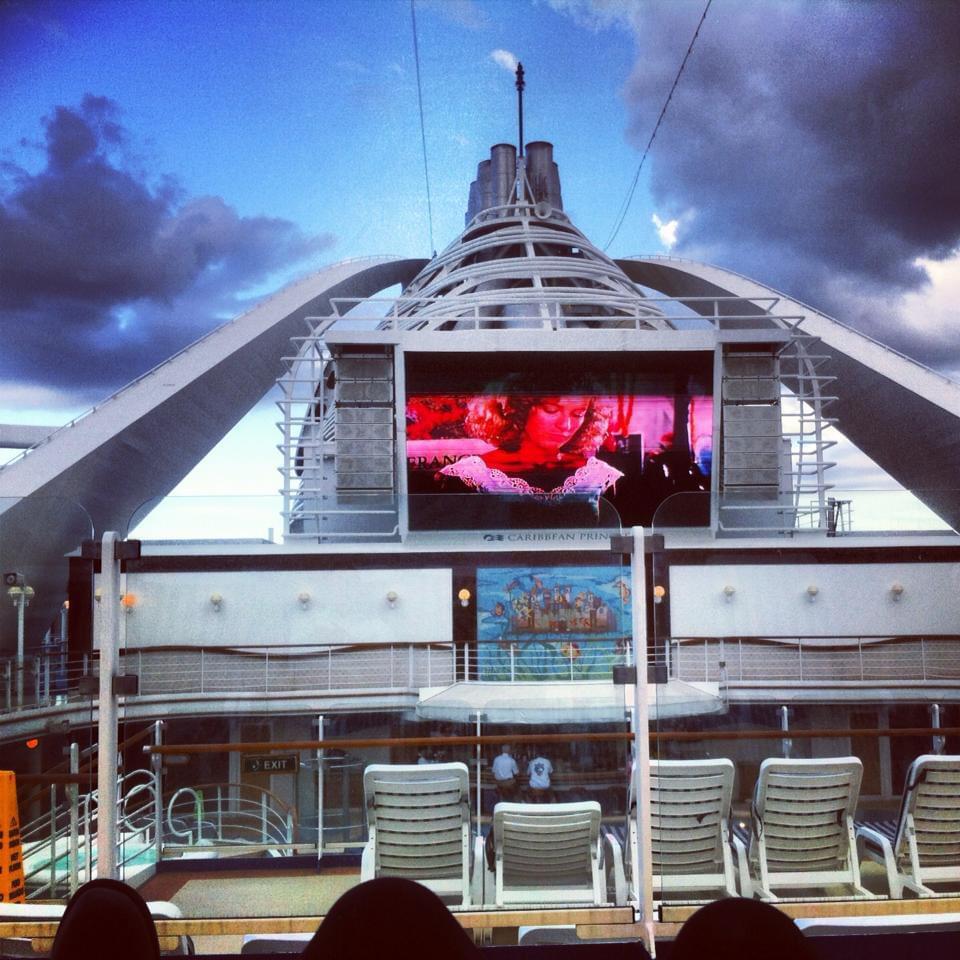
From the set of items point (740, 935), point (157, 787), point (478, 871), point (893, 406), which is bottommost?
point (478, 871)

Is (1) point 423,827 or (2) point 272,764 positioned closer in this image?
(1) point 423,827

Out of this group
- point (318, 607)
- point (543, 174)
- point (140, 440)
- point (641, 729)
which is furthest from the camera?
point (543, 174)

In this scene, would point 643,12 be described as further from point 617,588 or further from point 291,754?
point 291,754

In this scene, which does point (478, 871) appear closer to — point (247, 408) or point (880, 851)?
point (880, 851)

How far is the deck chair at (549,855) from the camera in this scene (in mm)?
2580

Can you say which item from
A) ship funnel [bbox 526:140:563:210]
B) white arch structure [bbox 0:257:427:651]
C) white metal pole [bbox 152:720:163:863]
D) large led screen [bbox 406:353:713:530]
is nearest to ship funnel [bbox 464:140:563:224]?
ship funnel [bbox 526:140:563:210]

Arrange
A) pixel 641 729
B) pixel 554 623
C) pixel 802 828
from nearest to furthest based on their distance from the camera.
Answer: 1. pixel 641 729
2. pixel 802 828
3. pixel 554 623

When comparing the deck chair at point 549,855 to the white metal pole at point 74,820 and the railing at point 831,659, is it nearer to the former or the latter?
the railing at point 831,659

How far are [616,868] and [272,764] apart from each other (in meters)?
1.17

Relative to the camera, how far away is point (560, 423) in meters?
10.6

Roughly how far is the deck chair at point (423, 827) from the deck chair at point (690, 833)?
1.47ft

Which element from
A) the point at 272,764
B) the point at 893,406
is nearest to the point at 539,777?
the point at 272,764

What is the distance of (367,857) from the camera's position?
2678 millimetres

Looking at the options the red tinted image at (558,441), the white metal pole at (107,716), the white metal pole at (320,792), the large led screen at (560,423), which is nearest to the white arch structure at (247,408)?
the large led screen at (560,423)
